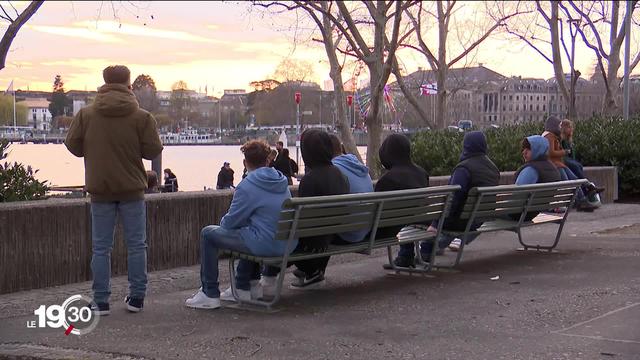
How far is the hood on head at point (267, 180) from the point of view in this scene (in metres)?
6.56

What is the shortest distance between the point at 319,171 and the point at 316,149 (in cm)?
19

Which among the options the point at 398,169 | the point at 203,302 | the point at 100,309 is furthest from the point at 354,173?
the point at 100,309

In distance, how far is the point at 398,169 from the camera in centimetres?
805

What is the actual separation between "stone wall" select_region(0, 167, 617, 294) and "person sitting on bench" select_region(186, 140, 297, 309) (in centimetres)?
153

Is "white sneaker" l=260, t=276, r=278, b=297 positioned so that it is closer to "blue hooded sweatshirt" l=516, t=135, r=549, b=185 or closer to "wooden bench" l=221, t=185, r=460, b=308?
"wooden bench" l=221, t=185, r=460, b=308

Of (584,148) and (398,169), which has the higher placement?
(398,169)

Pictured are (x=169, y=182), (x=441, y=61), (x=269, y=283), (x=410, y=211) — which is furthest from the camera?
(x=441, y=61)

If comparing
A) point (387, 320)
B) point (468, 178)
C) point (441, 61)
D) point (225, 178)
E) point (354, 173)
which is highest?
point (441, 61)

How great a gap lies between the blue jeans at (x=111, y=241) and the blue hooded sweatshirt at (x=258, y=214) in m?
0.66

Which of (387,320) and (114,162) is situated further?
(387,320)

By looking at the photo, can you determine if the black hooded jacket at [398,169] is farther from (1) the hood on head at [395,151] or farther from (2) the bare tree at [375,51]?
(2) the bare tree at [375,51]

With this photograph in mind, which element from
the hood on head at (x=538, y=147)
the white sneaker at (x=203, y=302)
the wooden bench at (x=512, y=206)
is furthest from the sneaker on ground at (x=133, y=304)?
the hood on head at (x=538, y=147)

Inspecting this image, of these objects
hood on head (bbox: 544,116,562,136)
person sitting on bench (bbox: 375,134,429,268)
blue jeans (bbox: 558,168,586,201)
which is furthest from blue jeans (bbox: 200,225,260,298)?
hood on head (bbox: 544,116,562,136)

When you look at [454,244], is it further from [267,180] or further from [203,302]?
[203,302]
